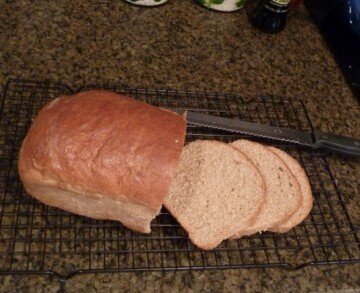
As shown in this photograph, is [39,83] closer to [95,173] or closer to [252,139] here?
[95,173]

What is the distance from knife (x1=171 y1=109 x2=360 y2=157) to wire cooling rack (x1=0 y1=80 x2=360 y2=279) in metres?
0.05

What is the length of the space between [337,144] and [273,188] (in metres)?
0.34

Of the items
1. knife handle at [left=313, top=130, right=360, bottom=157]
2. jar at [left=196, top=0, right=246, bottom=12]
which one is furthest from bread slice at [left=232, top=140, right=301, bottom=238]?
jar at [left=196, top=0, right=246, bottom=12]

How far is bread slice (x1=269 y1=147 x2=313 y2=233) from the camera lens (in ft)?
3.85

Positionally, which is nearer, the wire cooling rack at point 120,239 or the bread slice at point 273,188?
the wire cooling rack at point 120,239

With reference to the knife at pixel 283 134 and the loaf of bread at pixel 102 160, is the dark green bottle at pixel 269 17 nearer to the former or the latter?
the knife at pixel 283 134

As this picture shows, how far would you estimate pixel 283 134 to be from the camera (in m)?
1.39

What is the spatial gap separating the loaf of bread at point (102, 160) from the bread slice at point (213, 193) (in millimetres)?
130

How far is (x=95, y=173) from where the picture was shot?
1.02 m

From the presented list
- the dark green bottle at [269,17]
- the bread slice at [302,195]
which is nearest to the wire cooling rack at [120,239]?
the bread slice at [302,195]

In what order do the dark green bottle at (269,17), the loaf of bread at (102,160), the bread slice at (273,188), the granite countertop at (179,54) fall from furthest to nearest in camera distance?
1. the dark green bottle at (269,17)
2. the granite countertop at (179,54)
3. the bread slice at (273,188)
4. the loaf of bread at (102,160)

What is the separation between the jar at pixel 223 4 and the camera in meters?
1.90

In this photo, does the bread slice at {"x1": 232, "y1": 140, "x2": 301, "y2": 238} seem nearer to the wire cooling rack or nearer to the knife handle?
the wire cooling rack

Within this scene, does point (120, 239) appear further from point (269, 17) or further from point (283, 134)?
point (269, 17)
